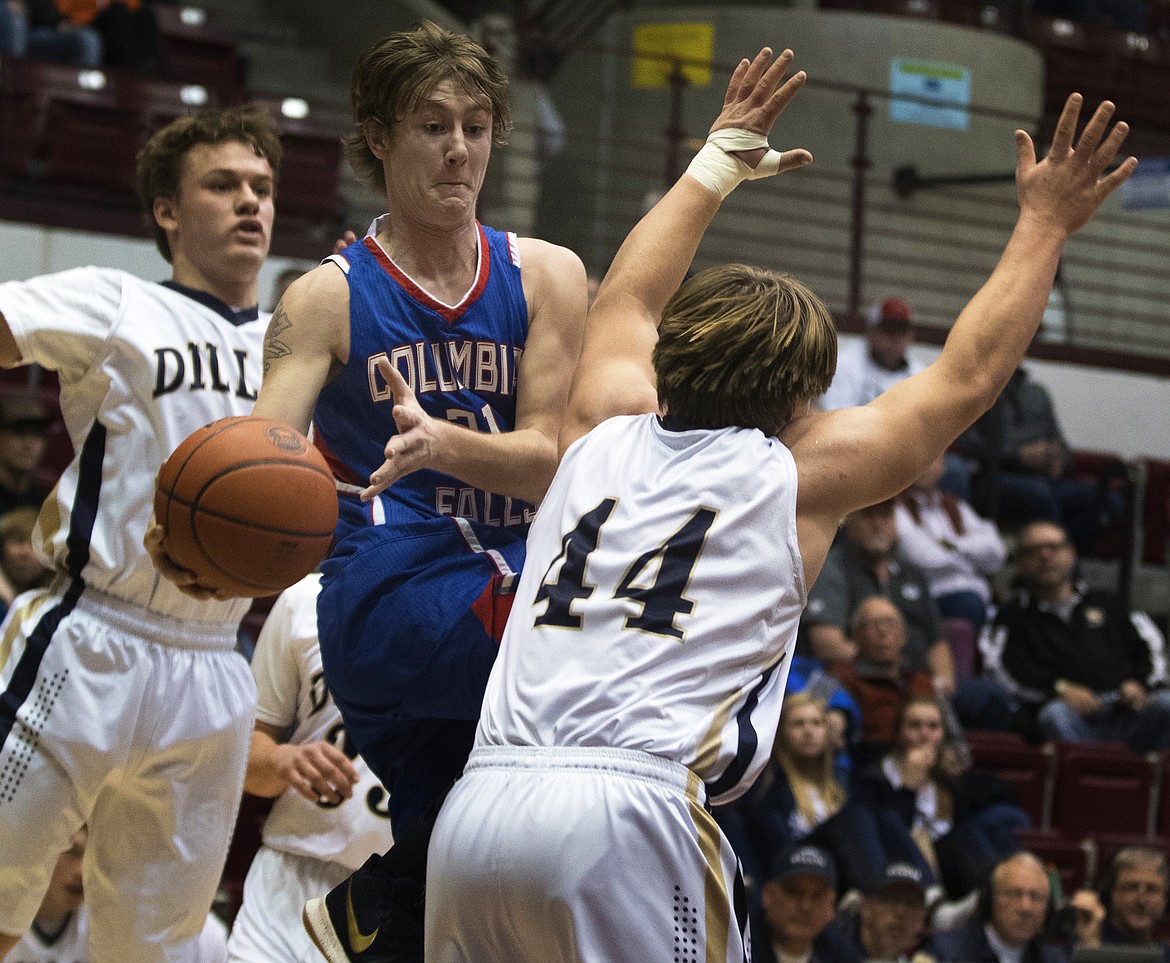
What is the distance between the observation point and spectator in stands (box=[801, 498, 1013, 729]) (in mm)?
8891

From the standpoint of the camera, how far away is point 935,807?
26.3 ft

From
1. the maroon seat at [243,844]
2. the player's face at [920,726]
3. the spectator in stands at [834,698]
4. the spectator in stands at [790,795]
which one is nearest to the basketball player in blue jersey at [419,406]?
the maroon seat at [243,844]

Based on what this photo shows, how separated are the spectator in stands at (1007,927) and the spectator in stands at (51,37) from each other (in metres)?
7.70

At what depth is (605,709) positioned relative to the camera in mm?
3020

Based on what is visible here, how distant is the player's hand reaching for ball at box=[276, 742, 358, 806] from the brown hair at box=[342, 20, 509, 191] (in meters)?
1.79

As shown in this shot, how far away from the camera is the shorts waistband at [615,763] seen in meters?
2.99

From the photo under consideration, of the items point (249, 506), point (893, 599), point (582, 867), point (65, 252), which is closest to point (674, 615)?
point (582, 867)

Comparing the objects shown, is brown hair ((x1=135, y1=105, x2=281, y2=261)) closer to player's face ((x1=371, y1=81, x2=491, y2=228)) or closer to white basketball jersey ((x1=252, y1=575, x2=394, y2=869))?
white basketball jersey ((x1=252, y1=575, x2=394, y2=869))

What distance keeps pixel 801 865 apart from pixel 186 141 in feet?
12.0

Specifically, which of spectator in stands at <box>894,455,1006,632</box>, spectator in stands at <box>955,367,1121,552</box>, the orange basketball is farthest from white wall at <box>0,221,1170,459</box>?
the orange basketball

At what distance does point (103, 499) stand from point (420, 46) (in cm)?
161

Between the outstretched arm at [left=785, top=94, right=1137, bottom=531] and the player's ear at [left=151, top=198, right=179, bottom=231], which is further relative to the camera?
the player's ear at [left=151, top=198, right=179, bottom=231]

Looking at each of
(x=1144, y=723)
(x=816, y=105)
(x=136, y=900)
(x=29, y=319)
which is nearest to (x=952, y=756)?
(x=1144, y=723)

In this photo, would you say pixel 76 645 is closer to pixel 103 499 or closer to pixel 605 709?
pixel 103 499
